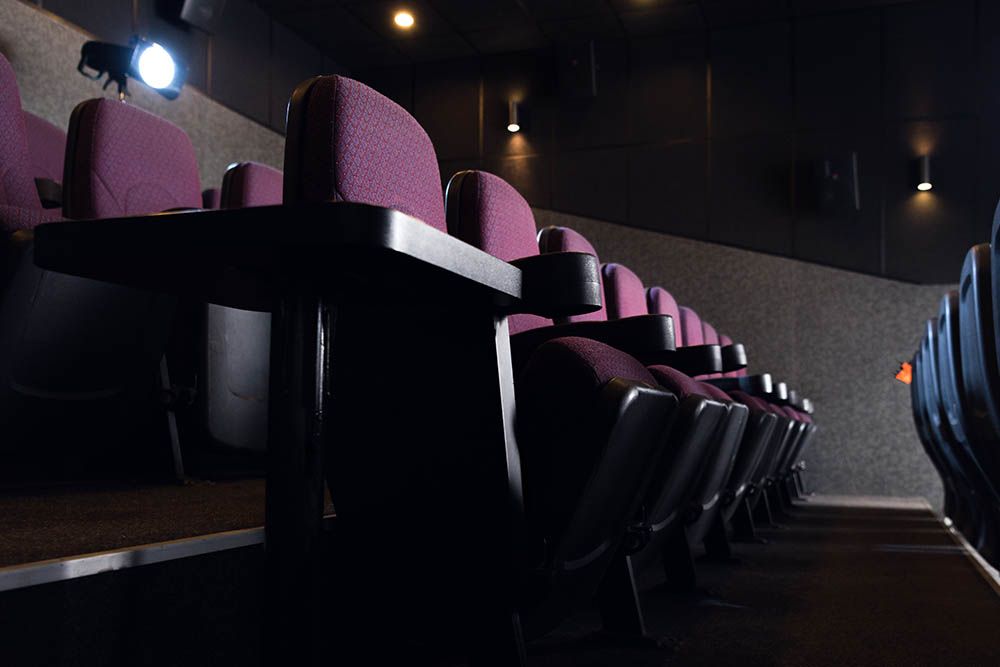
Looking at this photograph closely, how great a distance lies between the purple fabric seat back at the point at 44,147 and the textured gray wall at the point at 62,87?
0.90m

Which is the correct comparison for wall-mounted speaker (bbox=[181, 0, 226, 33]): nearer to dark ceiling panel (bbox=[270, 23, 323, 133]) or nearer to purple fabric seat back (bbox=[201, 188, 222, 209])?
dark ceiling panel (bbox=[270, 23, 323, 133])

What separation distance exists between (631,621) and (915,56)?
4777 millimetres

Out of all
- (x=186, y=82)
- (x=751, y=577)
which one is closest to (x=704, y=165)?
(x=186, y=82)

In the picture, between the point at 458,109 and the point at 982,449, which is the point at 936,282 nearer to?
the point at 458,109

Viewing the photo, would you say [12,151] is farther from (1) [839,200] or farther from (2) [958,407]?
(1) [839,200]

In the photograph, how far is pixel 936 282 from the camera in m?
5.12

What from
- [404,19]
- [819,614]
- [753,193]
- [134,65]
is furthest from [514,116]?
[819,614]

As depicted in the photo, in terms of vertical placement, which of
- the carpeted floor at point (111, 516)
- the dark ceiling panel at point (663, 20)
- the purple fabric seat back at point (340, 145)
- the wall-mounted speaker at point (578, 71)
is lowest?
the carpeted floor at point (111, 516)

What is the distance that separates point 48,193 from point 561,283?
55.4 inches

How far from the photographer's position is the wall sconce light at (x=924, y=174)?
5059 millimetres

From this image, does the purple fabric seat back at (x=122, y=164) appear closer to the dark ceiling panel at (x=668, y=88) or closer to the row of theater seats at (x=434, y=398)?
the row of theater seats at (x=434, y=398)

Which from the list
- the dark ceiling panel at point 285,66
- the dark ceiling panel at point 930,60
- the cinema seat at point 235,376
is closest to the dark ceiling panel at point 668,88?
the dark ceiling panel at point 930,60

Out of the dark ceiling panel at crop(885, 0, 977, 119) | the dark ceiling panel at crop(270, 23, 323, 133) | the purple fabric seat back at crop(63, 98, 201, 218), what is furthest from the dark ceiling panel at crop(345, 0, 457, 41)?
the purple fabric seat back at crop(63, 98, 201, 218)

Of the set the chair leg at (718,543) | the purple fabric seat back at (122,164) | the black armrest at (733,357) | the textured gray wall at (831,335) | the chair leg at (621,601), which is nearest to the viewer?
the chair leg at (621,601)
